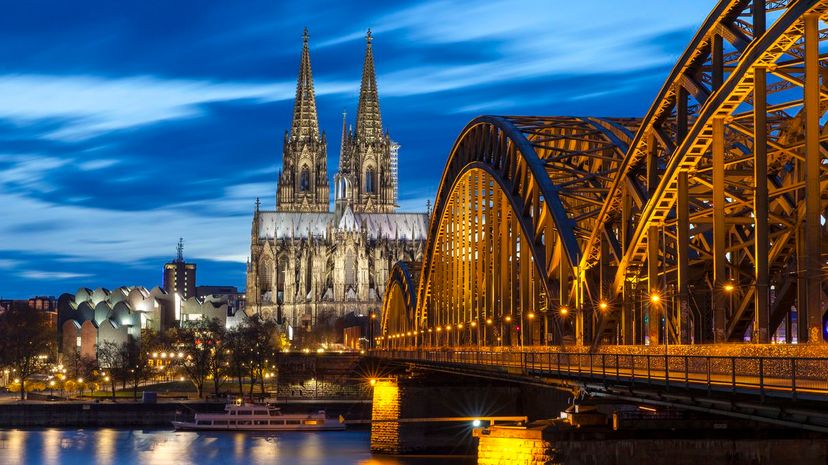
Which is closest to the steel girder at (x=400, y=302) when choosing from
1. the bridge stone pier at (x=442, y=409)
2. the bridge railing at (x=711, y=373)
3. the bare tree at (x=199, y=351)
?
the bare tree at (x=199, y=351)

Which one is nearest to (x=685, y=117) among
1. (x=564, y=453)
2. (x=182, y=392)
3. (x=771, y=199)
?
(x=771, y=199)

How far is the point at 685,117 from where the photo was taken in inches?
1838

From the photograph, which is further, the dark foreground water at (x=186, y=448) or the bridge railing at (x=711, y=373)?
the dark foreground water at (x=186, y=448)

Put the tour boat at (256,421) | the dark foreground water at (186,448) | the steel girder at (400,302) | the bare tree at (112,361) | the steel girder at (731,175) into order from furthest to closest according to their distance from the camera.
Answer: the bare tree at (112,361)
the tour boat at (256,421)
the steel girder at (400,302)
the dark foreground water at (186,448)
the steel girder at (731,175)

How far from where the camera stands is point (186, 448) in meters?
109

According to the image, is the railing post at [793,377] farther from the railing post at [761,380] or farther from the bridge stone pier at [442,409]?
the bridge stone pier at [442,409]

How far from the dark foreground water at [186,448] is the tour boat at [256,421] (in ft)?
9.17

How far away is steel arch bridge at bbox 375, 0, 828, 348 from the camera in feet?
124

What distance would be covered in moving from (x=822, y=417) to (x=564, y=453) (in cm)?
1582

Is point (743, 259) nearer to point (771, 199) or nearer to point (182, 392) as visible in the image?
point (771, 199)

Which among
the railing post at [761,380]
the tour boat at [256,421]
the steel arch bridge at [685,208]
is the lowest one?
the tour boat at [256,421]

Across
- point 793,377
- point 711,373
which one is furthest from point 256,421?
point 793,377

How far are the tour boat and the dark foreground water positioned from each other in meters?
2.80

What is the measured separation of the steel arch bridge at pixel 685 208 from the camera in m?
37.8
